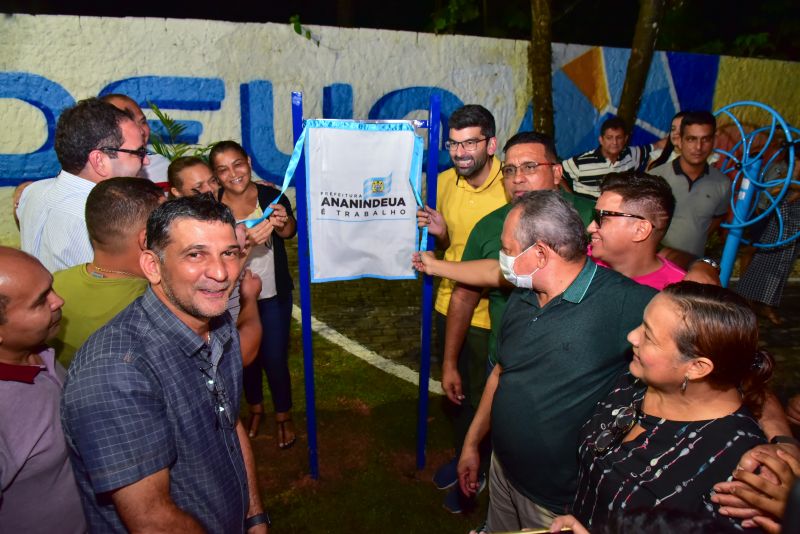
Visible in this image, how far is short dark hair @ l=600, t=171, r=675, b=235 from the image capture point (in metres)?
2.79

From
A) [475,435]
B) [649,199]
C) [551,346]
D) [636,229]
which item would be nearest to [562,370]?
[551,346]

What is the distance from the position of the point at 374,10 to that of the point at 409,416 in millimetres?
13964

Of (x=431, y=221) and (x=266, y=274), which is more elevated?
(x=431, y=221)

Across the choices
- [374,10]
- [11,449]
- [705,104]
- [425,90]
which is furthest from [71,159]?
[374,10]

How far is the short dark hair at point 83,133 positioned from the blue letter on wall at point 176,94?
4565 mm

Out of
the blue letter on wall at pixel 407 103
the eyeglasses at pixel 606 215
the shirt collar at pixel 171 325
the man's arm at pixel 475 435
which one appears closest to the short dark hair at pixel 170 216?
the shirt collar at pixel 171 325

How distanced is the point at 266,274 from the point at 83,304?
1.55 m

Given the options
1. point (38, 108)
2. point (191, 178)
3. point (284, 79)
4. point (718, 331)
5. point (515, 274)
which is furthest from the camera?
point (284, 79)

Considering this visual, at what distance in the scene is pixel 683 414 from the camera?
1.85 m

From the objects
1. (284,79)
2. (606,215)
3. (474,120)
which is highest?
(284,79)

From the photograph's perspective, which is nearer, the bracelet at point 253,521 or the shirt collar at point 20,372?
the shirt collar at point 20,372

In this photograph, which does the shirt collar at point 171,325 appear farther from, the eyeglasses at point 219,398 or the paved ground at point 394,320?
the paved ground at point 394,320

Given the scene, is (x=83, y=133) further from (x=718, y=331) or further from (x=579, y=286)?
(x=718, y=331)

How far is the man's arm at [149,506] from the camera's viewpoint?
173 centimetres
